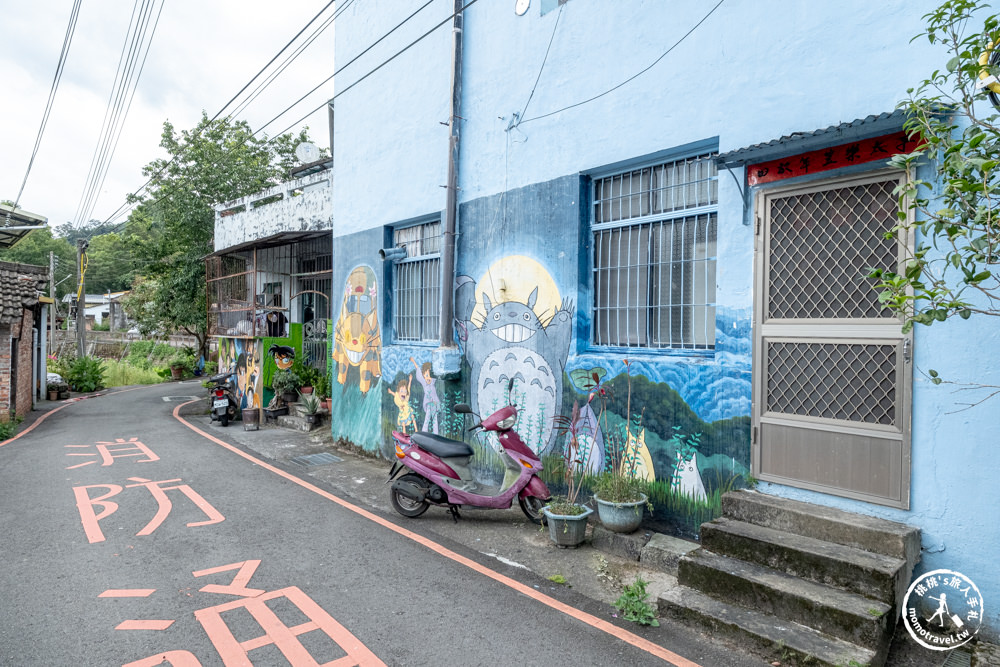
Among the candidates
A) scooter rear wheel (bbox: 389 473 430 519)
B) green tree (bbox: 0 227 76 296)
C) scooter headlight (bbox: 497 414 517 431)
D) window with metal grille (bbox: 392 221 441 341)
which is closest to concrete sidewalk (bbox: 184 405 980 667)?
scooter rear wheel (bbox: 389 473 430 519)

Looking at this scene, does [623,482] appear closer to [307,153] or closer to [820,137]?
[820,137]

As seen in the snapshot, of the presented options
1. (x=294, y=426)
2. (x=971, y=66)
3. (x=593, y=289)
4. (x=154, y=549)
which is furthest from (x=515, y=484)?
(x=294, y=426)

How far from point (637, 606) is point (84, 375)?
22.6 meters

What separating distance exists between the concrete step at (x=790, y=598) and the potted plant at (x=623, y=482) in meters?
0.85

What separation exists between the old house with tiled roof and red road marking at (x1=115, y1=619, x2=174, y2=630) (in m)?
11.4

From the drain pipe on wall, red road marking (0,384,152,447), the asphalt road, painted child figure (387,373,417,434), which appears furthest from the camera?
red road marking (0,384,152,447)

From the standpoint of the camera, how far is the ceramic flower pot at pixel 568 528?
207 inches

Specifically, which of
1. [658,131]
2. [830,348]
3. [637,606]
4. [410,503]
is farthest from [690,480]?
[658,131]

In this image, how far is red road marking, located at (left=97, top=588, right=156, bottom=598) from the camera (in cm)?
425

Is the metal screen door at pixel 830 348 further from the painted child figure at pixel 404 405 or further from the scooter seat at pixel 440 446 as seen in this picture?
the painted child figure at pixel 404 405

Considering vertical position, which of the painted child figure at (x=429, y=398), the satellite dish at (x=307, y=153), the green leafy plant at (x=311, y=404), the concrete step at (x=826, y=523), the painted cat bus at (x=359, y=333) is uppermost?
the satellite dish at (x=307, y=153)

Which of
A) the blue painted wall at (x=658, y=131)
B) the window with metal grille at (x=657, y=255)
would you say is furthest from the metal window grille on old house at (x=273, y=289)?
the window with metal grille at (x=657, y=255)

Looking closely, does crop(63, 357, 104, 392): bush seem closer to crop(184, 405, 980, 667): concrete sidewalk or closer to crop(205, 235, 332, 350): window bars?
crop(205, 235, 332, 350): window bars

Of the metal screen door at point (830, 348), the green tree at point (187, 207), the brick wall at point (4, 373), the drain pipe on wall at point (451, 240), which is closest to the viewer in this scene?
the metal screen door at point (830, 348)
